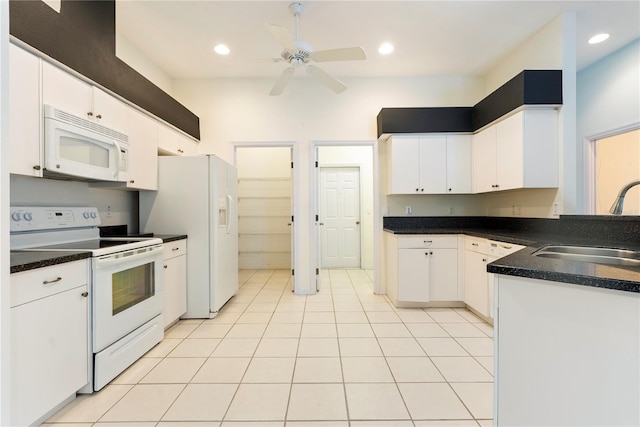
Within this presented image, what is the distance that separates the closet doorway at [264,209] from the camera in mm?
5379

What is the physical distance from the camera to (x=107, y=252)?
70.0 inches

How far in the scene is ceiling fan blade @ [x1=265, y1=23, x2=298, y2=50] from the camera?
2.01 meters

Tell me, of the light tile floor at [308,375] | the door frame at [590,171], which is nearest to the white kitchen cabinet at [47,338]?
the light tile floor at [308,375]

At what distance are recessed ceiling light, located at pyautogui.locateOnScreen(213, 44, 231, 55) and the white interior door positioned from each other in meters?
2.70

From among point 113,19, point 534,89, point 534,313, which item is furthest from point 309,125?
point 534,313

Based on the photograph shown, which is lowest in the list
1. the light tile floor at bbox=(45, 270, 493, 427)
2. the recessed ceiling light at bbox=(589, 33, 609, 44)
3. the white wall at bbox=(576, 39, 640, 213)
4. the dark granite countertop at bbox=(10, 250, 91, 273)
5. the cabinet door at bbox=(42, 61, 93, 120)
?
the light tile floor at bbox=(45, 270, 493, 427)

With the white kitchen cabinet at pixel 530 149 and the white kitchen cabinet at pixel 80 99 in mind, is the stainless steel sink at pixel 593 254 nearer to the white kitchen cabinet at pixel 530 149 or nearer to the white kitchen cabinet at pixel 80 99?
the white kitchen cabinet at pixel 530 149

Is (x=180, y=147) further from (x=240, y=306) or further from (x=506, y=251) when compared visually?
(x=506, y=251)

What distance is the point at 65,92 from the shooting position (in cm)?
184

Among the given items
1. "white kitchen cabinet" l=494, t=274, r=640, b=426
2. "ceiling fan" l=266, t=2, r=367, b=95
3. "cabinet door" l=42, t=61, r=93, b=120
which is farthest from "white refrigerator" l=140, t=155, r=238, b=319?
"white kitchen cabinet" l=494, t=274, r=640, b=426

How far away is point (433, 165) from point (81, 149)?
347 centimetres

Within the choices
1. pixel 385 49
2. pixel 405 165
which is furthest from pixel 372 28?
pixel 405 165

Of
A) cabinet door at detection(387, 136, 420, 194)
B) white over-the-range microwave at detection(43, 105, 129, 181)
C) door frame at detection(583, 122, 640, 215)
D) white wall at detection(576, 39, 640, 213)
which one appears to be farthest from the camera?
cabinet door at detection(387, 136, 420, 194)

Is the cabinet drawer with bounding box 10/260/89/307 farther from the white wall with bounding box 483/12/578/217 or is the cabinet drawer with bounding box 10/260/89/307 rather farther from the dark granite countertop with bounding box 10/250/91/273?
the white wall with bounding box 483/12/578/217
